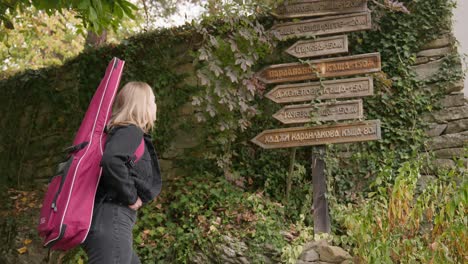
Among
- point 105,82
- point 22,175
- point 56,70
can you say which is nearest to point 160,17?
point 56,70

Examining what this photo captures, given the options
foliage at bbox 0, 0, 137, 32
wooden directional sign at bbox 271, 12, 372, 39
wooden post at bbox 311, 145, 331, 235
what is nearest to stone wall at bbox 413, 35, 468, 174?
wooden directional sign at bbox 271, 12, 372, 39

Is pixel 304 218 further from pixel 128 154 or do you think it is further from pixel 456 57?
pixel 128 154

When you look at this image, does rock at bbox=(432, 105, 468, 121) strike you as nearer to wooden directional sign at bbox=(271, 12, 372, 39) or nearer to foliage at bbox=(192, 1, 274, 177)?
wooden directional sign at bbox=(271, 12, 372, 39)

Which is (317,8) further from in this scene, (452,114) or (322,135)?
(452,114)

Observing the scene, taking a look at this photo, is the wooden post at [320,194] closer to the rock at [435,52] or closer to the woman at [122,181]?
the rock at [435,52]

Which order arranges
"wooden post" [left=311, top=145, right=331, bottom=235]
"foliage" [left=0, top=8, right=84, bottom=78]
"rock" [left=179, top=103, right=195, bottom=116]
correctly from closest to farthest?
"wooden post" [left=311, top=145, right=331, bottom=235], "rock" [left=179, top=103, right=195, bottom=116], "foliage" [left=0, top=8, right=84, bottom=78]

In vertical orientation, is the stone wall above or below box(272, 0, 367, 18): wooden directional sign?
below

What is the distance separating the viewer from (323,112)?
16.9 ft

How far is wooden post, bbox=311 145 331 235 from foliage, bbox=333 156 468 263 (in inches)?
14.7

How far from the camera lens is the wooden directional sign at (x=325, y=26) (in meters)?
5.25

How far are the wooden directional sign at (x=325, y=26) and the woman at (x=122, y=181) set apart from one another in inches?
112

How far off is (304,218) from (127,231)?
9.94 feet

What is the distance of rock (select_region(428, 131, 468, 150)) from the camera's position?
18.5 feet

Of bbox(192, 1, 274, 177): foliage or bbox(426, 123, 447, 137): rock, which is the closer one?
bbox(192, 1, 274, 177): foliage
